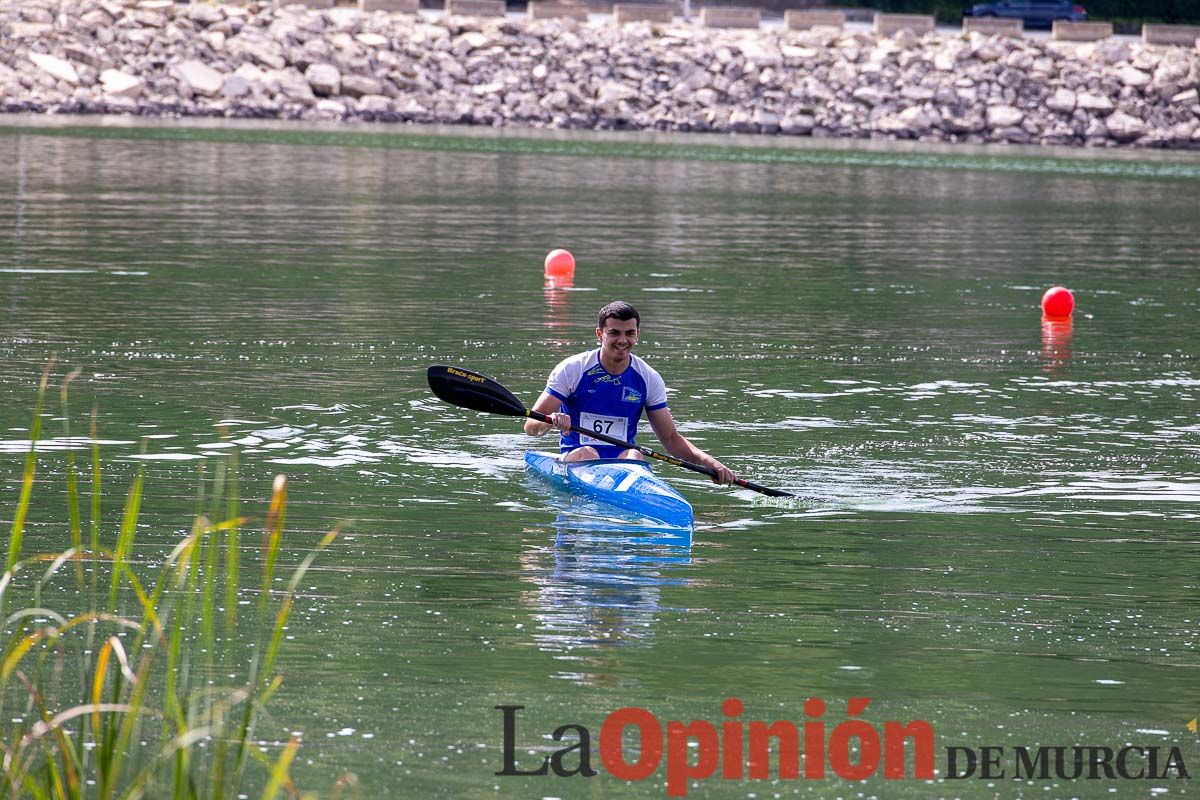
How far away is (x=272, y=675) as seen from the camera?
8406mm

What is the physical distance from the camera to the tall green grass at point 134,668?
540 centimetres

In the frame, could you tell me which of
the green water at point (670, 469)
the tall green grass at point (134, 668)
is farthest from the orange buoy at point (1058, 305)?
the tall green grass at point (134, 668)

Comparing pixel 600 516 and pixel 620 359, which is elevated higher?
pixel 620 359

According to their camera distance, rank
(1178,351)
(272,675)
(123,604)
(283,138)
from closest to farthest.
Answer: (272,675), (123,604), (1178,351), (283,138)

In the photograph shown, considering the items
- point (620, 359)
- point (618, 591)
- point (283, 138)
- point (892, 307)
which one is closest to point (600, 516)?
point (620, 359)

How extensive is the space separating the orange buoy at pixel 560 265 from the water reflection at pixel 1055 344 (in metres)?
6.19

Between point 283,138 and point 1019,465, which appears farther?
point 283,138

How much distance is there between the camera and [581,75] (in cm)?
6072

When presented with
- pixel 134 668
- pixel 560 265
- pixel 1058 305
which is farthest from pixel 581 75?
pixel 134 668

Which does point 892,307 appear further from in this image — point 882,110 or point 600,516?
point 882,110

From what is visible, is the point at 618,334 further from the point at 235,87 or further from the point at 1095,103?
the point at 1095,103

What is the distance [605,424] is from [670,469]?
1018 mm

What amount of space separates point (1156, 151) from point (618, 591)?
52636 millimetres

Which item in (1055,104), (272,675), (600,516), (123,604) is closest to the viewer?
(272,675)
